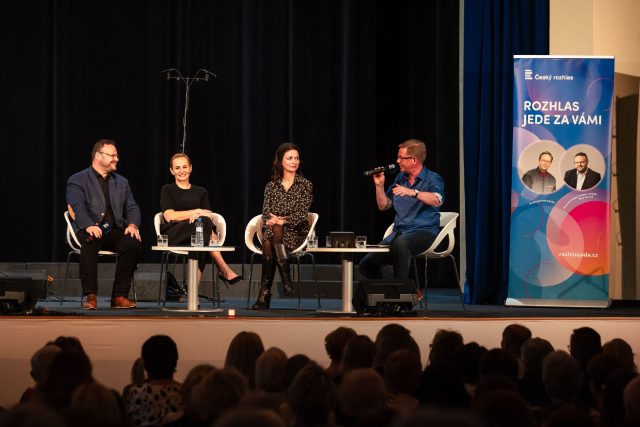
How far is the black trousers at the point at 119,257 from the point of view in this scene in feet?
22.5

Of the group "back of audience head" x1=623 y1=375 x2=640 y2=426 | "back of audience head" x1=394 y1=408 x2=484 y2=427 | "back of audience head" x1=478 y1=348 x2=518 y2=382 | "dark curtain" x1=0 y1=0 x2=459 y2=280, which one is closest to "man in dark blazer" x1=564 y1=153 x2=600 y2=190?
"dark curtain" x1=0 y1=0 x2=459 y2=280

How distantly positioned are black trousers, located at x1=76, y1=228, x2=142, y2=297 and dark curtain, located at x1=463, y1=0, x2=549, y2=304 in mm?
2805

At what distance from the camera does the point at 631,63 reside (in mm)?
8172

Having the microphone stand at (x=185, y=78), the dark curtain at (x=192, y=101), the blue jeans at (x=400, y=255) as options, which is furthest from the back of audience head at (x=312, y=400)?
the dark curtain at (x=192, y=101)

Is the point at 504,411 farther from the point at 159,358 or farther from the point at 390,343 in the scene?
the point at 390,343

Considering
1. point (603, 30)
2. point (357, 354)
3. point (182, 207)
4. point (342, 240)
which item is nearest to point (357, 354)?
point (357, 354)

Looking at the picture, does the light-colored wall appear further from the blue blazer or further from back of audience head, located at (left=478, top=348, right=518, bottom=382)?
back of audience head, located at (left=478, top=348, right=518, bottom=382)

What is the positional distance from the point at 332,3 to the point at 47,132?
2996 mm

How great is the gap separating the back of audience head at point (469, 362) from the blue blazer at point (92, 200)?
3.77 metres

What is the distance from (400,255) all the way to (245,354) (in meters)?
3.09

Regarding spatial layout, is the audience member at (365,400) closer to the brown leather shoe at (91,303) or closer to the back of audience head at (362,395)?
the back of audience head at (362,395)

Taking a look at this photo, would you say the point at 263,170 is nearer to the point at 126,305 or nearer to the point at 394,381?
the point at 126,305

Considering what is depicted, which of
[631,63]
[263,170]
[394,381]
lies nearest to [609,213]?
[631,63]

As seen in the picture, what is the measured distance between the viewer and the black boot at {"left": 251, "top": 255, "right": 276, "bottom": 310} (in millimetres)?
6934
